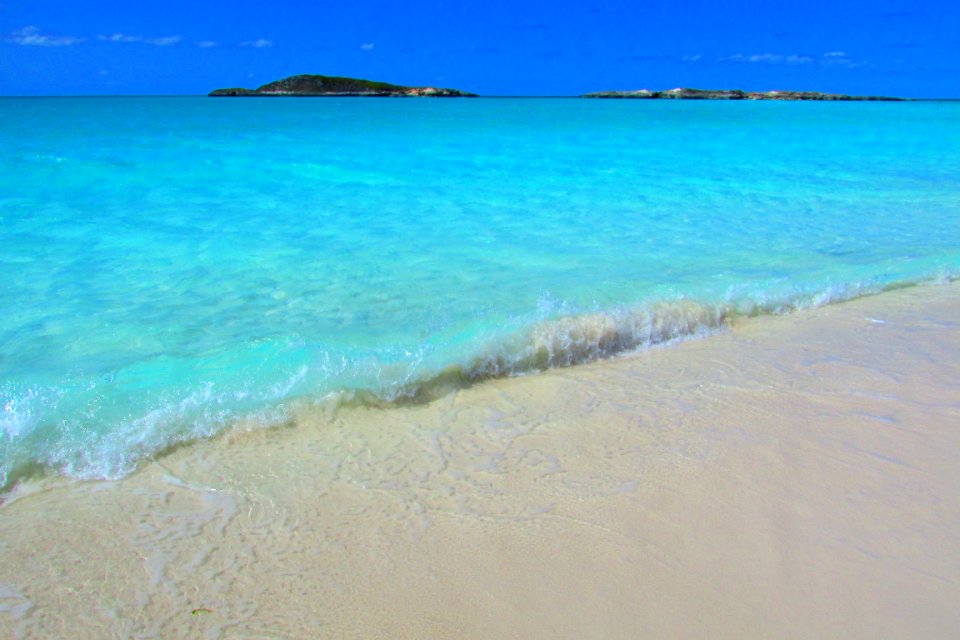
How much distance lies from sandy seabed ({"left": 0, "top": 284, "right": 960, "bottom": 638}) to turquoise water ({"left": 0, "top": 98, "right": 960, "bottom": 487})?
0.49m

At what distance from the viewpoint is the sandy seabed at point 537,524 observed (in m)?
2.39

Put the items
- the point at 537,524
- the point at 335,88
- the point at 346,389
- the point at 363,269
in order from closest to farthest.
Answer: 1. the point at 537,524
2. the point at 346,389
3. the point at 363,269
4. the point at 335,88

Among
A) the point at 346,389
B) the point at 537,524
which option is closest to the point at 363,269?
the point at 346,389

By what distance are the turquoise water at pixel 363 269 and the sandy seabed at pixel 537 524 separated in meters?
0.49

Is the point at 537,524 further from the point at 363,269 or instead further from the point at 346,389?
the point at 363,269

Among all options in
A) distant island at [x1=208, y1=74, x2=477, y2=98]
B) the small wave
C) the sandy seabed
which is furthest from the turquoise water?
distant island at [x1=208, y1=74, x2=477, y2=98]

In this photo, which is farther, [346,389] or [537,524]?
[346,389]

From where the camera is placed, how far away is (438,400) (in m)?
4.20

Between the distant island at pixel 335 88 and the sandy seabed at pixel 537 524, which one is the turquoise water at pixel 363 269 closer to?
the sandy seabed at pixel 537 524

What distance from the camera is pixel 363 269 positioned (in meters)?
7.09

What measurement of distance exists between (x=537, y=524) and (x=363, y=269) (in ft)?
15.3

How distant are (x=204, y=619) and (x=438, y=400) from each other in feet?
6.59

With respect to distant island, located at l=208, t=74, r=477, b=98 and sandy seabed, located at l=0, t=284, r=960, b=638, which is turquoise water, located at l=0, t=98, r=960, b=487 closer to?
sandy seabed, located at l=0, t=284, r=960, b=638

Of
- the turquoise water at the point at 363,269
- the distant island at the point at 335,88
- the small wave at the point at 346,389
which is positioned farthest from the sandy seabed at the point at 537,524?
the distant island at the point at 335,88
